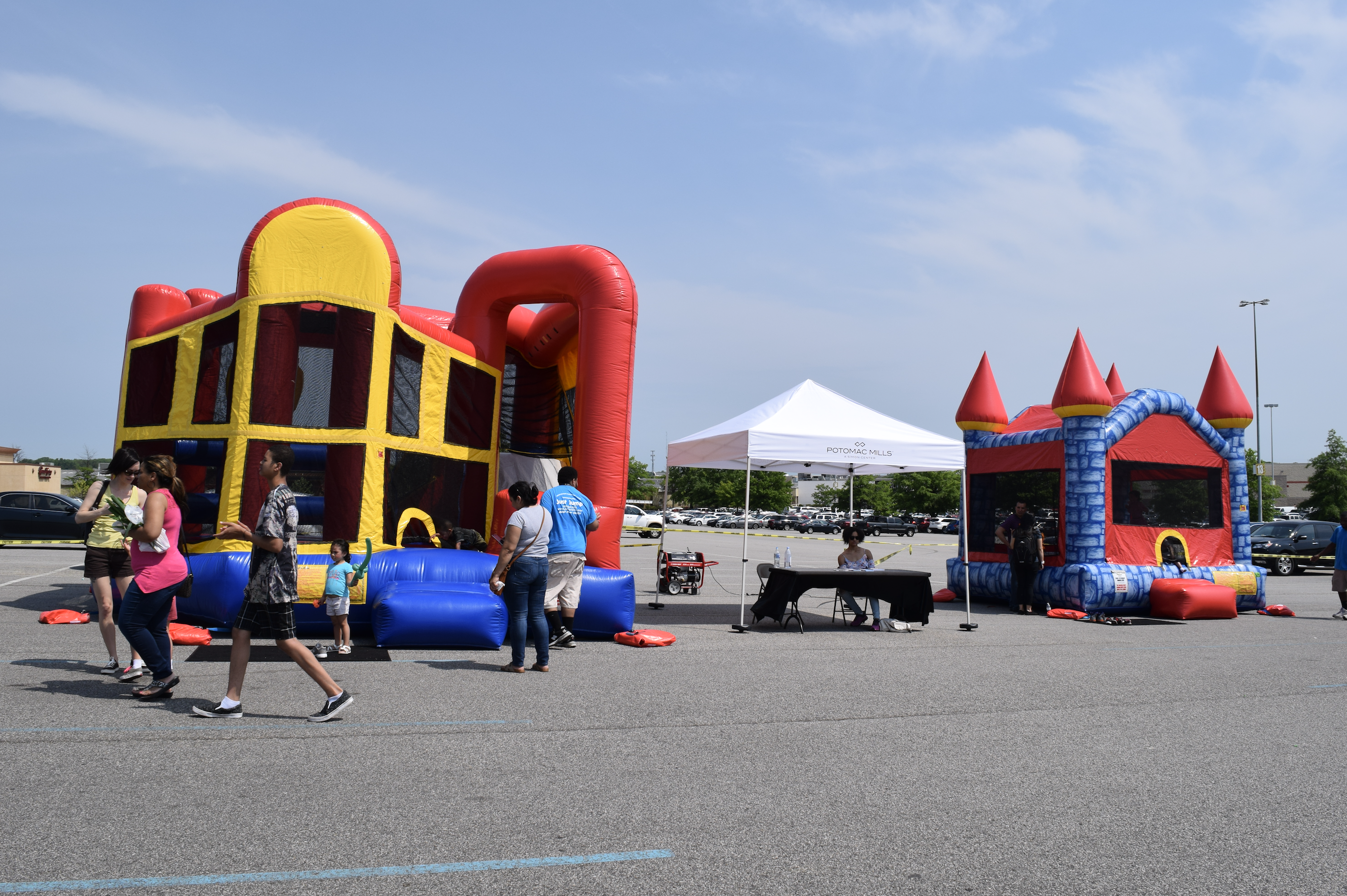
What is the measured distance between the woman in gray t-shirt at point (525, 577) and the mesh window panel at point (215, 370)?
4738 millimetres

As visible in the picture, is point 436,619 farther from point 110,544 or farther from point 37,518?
point 37,518

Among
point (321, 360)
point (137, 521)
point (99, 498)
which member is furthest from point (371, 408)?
point (137, 521)

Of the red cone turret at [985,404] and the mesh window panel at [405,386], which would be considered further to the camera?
the red cone turret at [985,404]

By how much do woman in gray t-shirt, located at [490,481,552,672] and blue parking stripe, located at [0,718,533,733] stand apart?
170 cm

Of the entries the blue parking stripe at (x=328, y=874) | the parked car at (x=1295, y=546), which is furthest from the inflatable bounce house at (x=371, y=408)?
the parked car at (x=1295, y=546)

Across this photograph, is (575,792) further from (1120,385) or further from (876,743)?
(1120,385)

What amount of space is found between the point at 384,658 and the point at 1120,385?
15923 millimetres

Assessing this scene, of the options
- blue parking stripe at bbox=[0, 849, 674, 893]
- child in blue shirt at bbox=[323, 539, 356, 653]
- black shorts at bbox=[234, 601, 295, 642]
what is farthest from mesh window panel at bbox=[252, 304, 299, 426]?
blue parking stripe at bbox=[0, 849, 674, 893]

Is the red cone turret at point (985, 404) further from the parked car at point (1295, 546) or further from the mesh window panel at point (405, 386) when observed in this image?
the parked car at point (1295, 546)

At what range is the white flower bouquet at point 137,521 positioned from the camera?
6.35 meters

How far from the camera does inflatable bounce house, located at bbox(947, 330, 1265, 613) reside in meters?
14.2

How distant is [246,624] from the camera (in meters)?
5.80

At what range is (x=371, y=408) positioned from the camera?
420 inches

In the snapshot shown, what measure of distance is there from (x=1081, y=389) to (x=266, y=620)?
12.2m
